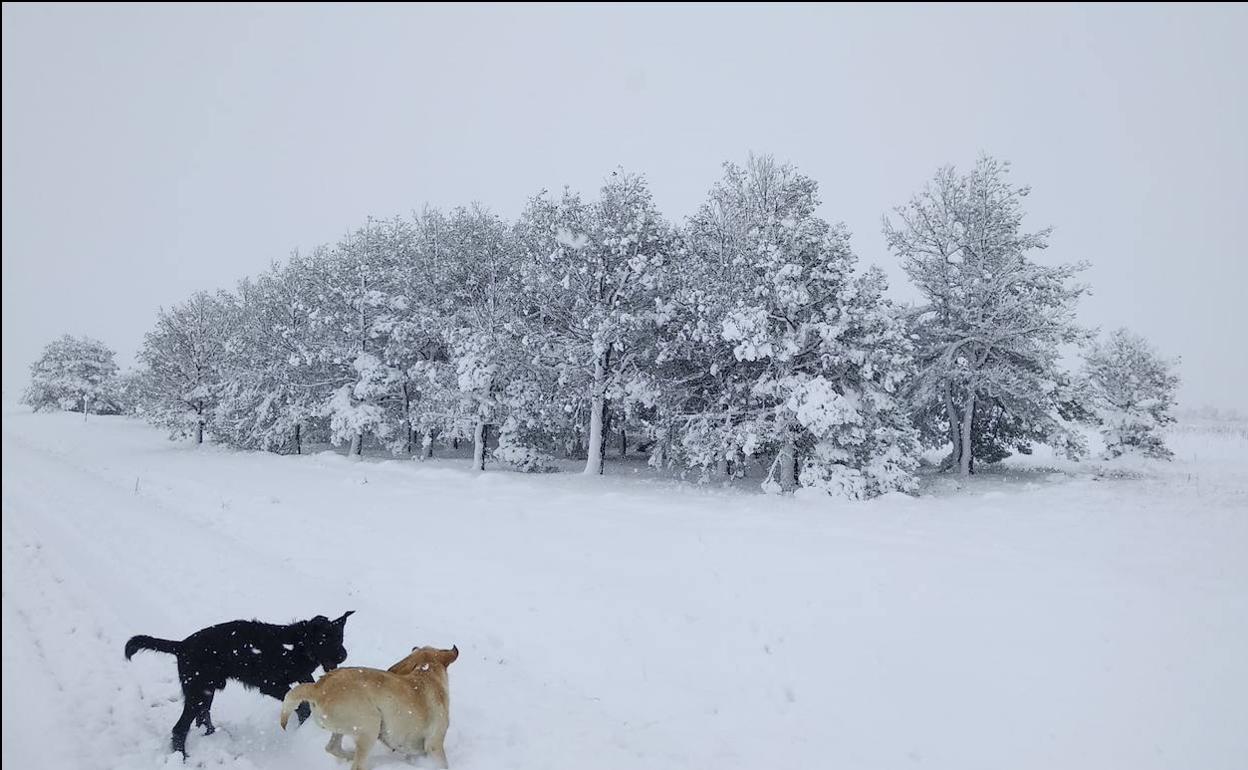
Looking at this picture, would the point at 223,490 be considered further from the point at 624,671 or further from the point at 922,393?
the point at 922,393

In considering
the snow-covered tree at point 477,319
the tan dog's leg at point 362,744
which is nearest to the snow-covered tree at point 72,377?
the snow-covered tree at point 477,319

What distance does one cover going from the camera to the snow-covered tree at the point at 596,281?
22891 mm

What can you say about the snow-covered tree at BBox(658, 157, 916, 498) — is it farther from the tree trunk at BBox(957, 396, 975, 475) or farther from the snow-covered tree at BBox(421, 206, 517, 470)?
the snow-covered tree at BBox(421, 206, 517, 470)

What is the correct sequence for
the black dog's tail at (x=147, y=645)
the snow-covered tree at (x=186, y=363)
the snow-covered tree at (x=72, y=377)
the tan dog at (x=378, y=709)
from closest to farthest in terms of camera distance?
the tan dog at (x=378, y=709) < the black dog's tail at (x=147, y=645) < the snow-covered tree at (x=186, y=363) < the snow-covered tree at (x=72, y=377)

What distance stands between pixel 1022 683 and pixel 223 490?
18.9m

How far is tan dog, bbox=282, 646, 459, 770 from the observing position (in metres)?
4.15

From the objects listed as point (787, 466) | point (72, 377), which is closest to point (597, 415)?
point (787, 466)

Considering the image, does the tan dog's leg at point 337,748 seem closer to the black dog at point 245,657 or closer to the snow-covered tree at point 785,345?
the black dog at point 245,657

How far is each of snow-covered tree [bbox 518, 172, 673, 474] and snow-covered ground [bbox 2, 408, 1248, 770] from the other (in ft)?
30.9

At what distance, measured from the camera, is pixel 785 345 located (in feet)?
63.5

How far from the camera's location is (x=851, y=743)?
5.84m

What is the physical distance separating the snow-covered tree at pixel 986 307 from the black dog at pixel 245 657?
25.0m

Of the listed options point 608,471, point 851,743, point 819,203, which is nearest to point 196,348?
point 608,471

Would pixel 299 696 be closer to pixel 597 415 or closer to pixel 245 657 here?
pixel 245 657
